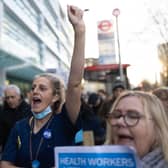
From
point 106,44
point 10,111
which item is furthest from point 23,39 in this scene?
point 10,111

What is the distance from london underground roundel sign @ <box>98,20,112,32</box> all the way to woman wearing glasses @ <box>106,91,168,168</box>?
514 inches

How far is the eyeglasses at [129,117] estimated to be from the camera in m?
1.88

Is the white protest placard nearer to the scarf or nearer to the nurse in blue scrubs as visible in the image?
the scarf

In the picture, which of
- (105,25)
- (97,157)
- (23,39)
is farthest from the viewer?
(23,39)

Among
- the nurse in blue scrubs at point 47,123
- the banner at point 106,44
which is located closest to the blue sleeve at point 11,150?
the nurse in blue scrubs at point 47,123

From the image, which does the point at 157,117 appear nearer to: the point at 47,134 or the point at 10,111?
the point at 47,134

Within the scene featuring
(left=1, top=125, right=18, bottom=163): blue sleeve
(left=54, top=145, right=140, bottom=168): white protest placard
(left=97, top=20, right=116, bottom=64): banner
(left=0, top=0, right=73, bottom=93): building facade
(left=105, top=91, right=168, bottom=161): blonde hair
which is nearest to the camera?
(left=54, top=145, right=140, bottom=168): white protest placard

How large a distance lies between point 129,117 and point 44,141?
0.99 meters

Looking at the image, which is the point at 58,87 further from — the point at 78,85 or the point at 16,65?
the point at 16,65

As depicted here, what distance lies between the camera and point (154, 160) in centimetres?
183

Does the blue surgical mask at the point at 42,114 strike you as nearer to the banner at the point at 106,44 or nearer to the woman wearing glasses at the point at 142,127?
the woman wearing glasses at the point at 142,127

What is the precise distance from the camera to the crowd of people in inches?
73.8

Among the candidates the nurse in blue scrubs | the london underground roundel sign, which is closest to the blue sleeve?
the nurse in blue scrubs

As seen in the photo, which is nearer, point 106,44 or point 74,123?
point 74,123
